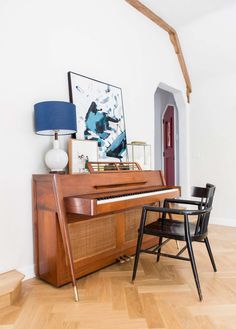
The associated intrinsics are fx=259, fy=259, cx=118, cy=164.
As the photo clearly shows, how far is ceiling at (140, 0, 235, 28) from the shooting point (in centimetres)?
332

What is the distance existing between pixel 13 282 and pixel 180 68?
155 inches

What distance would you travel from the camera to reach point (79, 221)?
216 cm

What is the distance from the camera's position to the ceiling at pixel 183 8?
332 cm

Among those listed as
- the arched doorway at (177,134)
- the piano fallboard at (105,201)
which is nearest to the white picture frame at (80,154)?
the piano fallboard at (105,201)

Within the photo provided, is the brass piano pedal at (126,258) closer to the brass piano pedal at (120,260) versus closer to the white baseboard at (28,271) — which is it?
the brass piano pedal at (120,260)

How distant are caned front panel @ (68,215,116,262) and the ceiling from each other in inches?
110

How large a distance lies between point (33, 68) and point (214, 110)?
122 inches

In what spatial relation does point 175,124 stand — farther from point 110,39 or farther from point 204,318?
point 204,318

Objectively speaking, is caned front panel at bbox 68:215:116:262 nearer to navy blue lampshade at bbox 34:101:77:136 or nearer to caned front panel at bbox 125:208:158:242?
caned front panel at bbox 125:208:158:242

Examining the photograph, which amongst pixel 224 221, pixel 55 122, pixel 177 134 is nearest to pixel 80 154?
pixel 55 122

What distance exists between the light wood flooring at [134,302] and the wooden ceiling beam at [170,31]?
123 inches

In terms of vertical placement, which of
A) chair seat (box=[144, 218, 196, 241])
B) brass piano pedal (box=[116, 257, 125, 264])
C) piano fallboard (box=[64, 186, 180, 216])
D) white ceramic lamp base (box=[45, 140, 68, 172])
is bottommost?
brass piano pedal (box=[116, 257, 125, 264])

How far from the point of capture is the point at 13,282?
1.85 m

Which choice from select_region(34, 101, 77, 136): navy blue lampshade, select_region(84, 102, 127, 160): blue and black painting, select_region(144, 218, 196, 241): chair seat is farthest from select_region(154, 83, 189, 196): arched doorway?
select_region(34, 101, 77, 136): navy blue lampshade
